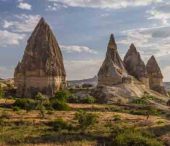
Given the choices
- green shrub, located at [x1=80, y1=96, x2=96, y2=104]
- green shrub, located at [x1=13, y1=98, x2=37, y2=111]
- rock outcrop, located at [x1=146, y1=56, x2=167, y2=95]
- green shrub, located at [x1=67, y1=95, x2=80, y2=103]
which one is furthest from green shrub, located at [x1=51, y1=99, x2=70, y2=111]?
rock outcrop, located at [x1=146, y1=56, x2=167, y2=95]

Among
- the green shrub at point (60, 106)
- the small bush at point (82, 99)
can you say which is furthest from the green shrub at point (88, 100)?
the green shrub at point (60, 106)

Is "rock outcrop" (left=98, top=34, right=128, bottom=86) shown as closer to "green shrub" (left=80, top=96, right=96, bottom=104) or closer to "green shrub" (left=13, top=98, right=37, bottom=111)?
"green shrub" (left=80, top=96, right=96, bottom=104)

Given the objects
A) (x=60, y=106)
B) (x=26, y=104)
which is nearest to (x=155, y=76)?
(x=60, y=106)

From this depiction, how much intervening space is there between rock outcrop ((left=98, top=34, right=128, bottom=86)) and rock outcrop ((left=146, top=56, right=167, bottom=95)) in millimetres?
12881

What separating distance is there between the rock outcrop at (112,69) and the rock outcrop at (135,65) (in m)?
4.57

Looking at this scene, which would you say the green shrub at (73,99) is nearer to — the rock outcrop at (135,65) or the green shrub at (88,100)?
the green shrub at (88,100)

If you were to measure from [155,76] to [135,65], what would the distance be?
8.57 metres

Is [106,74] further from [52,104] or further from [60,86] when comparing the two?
[52,104]

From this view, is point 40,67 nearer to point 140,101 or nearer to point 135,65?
point 140,101

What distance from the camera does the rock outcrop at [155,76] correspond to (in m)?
107

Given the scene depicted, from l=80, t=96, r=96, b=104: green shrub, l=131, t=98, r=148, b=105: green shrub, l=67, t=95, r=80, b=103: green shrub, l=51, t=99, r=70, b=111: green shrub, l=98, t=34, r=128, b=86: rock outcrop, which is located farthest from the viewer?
l=98, t=34, r=128, b=86: rock outcrop

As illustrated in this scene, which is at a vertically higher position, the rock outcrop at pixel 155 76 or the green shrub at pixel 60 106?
the rock outcrop at pixel 155 76

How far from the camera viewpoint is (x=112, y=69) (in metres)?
92.1

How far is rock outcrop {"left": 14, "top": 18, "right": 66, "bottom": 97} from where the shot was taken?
3337 inches
